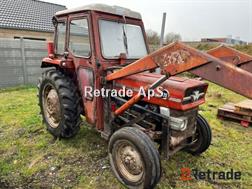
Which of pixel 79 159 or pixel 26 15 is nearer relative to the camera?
pixel 79 159

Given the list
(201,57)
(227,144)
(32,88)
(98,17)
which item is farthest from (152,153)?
(32,88)

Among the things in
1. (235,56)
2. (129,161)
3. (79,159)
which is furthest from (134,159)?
(235,56)

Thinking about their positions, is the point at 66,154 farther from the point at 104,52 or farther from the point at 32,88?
the point at 32,88

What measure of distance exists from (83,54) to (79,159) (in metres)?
1.60

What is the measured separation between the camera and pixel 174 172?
332 centimetres

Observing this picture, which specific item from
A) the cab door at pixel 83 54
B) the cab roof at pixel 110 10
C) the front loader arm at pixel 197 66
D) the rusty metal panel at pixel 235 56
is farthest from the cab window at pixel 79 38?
the rusty metal panel at pixel 235 56

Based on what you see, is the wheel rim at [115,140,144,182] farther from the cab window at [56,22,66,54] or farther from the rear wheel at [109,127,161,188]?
the cab window at [56,22,66,54]

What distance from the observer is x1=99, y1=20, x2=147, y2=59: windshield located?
3.40 m

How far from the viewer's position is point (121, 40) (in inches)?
141

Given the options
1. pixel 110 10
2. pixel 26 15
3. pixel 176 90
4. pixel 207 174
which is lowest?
pixel 207 174

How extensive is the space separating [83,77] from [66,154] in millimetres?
1242

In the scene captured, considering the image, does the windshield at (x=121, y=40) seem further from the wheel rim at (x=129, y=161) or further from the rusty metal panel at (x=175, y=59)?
the wheel rim at (x=129, y=161)

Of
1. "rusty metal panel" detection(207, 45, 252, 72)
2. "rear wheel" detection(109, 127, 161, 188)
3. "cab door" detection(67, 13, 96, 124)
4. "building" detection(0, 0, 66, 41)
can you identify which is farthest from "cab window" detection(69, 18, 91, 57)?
"building" detection(0, 0, 66, 41)

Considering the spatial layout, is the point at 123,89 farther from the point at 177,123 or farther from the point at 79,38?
the point at 79,38
